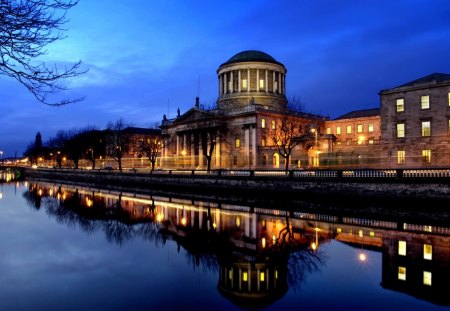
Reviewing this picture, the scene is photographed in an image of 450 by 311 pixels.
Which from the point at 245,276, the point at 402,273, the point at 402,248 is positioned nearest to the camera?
the point at 402,273

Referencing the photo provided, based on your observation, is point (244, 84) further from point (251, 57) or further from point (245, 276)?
point (245, 276)

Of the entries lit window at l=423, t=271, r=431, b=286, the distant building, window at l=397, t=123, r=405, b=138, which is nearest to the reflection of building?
lit window at l=423, t=271, r=431, b=286

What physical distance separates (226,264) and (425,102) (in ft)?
129

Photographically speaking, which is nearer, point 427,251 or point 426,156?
point 427,251

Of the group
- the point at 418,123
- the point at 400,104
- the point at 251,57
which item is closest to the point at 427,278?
the point at 418,123

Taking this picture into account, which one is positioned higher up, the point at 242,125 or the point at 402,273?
the point at 242,125

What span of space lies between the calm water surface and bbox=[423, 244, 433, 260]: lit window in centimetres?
4

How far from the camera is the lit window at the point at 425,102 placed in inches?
1745

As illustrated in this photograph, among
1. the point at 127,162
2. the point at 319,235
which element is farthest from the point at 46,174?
the point at 319,235

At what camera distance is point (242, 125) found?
2842 inches

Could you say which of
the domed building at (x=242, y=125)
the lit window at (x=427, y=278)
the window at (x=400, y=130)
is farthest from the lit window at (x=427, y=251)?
the domed building at (x=242, y=125)

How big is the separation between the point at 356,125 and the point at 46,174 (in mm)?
73166

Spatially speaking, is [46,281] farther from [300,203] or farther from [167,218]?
[300,203]

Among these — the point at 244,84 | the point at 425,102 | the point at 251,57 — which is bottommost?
the point at 425,102
